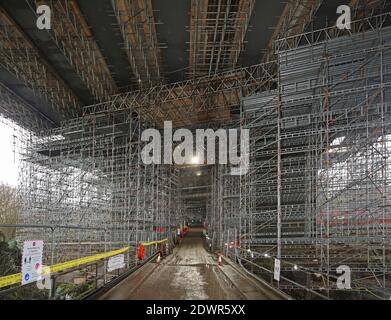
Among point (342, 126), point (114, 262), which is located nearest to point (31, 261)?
point (114, 262)

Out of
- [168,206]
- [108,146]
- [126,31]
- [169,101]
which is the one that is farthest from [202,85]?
[168,206]

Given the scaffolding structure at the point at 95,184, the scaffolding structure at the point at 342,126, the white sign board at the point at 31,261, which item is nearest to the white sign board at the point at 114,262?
the white sign board at the point at 31,261

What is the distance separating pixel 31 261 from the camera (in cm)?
530

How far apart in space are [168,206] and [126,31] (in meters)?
15.2

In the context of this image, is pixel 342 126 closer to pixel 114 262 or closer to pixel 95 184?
pixel 114 262

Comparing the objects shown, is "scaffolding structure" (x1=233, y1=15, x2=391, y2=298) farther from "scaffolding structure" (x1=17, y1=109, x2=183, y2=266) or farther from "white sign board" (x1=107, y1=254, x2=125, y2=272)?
"scaffolding structure" (x1=17, y1=109, x2=183, y2=266)

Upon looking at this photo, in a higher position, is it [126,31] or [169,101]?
[126,31]

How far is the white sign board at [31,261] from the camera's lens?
5.12 m

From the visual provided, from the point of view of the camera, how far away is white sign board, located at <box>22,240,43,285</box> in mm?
Result: 5117

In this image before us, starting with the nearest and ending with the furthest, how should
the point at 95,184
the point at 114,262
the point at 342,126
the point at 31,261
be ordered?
the point at 31,261 → the point at 114,262 → the point at 342,126 → the point at 95,184

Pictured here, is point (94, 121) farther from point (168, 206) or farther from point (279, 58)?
point (279, 58)

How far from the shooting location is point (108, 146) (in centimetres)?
2116

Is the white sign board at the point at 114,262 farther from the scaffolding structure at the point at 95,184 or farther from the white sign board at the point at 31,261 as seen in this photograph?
the scaffolding structure at the point at 95,184

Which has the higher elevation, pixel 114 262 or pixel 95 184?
pixel 95 184
